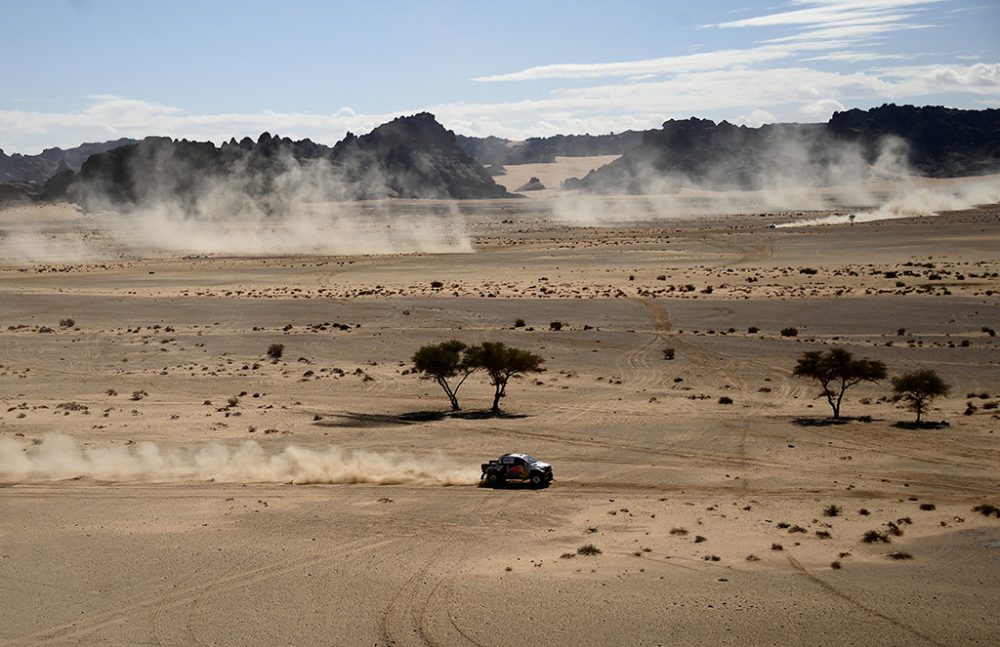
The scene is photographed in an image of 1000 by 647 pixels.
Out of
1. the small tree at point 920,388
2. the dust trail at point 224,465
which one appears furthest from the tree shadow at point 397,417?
the small tree at point 920,388

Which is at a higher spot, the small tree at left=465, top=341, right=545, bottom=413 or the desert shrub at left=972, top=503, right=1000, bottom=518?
the small tree at left=465, top=341, right=545, bottom=413

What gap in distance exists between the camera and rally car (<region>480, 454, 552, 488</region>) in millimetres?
32969

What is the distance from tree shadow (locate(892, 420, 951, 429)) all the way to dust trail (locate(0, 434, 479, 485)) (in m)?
15.4

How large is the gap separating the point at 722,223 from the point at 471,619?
520 ft

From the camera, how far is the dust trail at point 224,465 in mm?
34625

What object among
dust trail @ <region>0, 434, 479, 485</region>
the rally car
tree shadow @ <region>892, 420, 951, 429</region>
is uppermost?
the rally car

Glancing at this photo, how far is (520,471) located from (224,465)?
9.44 metres

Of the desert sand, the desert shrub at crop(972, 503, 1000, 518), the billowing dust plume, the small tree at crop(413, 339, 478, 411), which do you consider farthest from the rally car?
the billowing dust plume

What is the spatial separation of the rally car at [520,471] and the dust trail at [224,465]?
1.11 metres

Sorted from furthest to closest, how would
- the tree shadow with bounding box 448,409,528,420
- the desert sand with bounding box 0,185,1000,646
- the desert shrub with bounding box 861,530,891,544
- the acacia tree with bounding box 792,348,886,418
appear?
the acacia tree with bounding box 792,348,886,418
the tree shadow with bounding box 448,409,528,420
the desert shrub with bounding box 861,530,891,544
the desert sand with bounding box 0,185,1000,646

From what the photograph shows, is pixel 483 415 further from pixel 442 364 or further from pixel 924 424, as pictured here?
pixel 924 424

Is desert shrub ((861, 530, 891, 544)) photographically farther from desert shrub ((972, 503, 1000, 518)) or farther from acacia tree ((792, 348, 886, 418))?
acacia tree ((792, 348, 886, 418))

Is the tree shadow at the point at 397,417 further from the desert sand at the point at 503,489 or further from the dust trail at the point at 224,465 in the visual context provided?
the dust trail at the point at 224,465

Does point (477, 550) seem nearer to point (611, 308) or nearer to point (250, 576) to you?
point (250, 576)
